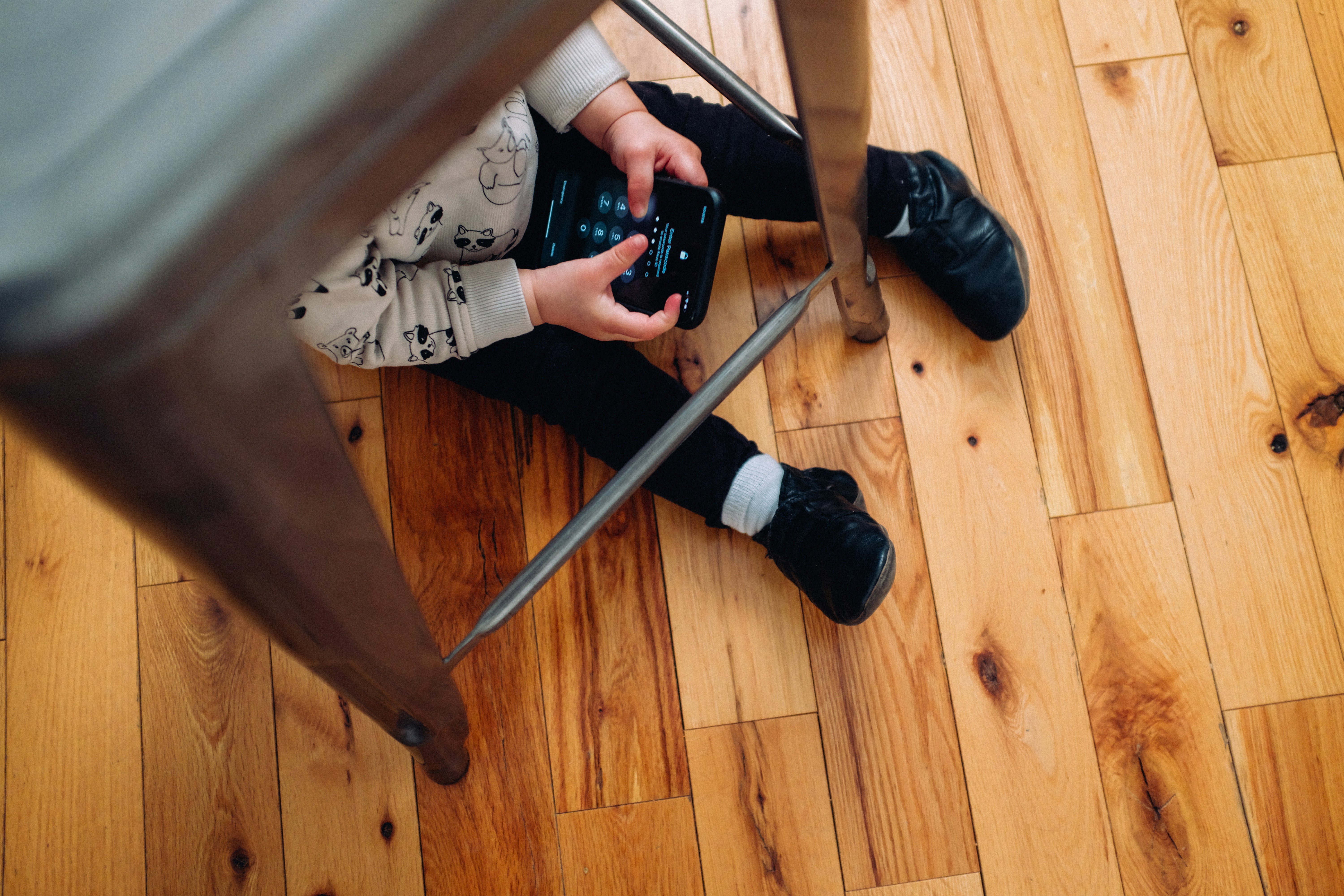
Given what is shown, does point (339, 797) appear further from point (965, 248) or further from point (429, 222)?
point (965, 248)

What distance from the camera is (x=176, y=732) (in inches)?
30.5

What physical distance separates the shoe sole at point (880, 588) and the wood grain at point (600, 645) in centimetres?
17

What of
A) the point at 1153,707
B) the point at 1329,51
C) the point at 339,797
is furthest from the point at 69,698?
the point at 1329,51

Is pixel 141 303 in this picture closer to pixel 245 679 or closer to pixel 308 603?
pixel 308 603

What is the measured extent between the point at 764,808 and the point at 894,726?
13 cm

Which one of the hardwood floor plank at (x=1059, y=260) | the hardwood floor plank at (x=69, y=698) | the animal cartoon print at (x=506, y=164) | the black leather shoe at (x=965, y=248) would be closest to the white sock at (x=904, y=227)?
the black leather shoe at (x=965, y=248)

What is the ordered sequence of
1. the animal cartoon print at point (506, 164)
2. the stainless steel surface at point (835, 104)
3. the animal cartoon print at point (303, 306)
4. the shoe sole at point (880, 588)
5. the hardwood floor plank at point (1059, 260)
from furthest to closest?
the hardwood floor plank at point (1059, 260) < the shoe sole at point (880, 588) < the animal cartoon print at point (506, 164) < the animal cartoon print at point (303, 306) < the stainless steel surface at point (835, 104)

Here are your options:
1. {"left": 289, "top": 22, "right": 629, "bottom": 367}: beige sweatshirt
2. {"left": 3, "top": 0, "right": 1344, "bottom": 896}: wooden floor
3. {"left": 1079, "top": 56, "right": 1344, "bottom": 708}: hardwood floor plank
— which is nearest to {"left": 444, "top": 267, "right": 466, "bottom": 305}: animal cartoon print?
{"left": 289, "top": 22, "right": 629, "bottom": 367}: beige sweatshirt

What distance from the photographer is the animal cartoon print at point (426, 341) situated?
23.4 inches

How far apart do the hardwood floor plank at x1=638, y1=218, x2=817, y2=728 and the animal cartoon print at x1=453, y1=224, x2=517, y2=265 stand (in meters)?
0.19

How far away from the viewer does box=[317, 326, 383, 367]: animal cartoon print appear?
55cm

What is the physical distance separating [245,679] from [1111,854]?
73cm

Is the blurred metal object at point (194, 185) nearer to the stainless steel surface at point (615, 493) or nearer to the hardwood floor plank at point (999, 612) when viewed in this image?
the stainless steel surface at point (615, 493)

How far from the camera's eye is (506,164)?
615mm
